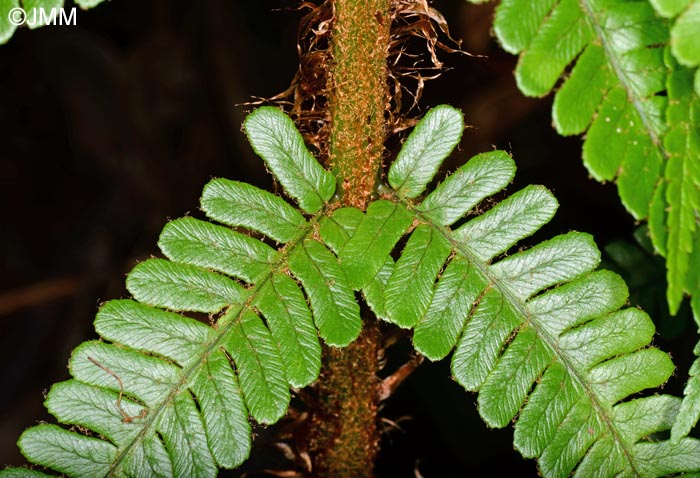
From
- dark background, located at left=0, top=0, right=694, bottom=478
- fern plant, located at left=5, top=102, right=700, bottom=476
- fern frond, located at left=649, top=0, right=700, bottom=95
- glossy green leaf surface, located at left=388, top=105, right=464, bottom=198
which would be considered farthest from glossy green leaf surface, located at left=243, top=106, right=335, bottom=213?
dark background, located at left=0, top=0, right=694, bottom=478

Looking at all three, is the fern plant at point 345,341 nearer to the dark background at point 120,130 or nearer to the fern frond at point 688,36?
the fern frond at point 688,36

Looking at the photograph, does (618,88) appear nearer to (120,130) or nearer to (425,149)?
(425,149)

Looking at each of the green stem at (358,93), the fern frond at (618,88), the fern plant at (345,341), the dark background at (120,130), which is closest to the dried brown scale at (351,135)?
the green stem at (358,93)

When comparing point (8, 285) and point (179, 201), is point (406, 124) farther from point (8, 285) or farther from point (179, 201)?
point (8, 285)

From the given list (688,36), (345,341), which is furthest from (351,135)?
(688,36)

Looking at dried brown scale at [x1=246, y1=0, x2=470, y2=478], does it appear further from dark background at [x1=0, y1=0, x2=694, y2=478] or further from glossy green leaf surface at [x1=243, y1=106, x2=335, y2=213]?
dark background at [x1=0, y1=0, x2=694, y2=478]

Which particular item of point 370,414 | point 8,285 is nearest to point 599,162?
point 370,414
